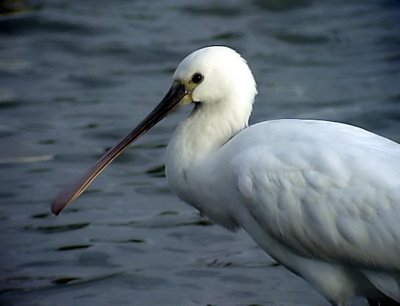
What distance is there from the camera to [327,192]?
825 centimetres

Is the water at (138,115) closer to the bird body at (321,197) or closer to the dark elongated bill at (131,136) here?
the dark elongated bill at (131,136)

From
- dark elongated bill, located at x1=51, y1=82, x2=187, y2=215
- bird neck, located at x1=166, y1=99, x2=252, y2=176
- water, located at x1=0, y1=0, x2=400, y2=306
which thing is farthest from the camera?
water, located at x1=0, y1=0, x2=400, y2=306

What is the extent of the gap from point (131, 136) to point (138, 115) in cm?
496

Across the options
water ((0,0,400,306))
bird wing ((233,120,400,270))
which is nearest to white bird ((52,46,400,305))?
bird wing ((233,120,400,270))

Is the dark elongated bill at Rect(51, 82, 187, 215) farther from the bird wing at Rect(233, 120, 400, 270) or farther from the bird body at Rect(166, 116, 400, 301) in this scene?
the bird wing at Rect(233, 120, 400, 270)

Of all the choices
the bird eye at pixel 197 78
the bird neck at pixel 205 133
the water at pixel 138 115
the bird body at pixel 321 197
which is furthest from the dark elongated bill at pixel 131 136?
the water at pixel 138 115

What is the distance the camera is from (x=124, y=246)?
37.0ft

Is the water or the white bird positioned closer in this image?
the white bird

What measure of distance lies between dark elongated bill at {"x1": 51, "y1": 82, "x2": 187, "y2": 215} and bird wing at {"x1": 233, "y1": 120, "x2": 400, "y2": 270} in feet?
2.75

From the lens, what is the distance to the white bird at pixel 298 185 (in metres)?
8.19

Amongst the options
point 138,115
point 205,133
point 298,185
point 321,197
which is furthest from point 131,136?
point 138,115

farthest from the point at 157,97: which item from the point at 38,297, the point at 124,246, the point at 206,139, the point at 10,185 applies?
the point at 206,139

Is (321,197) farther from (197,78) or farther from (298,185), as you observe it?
(197,78)

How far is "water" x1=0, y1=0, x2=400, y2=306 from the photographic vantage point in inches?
416
